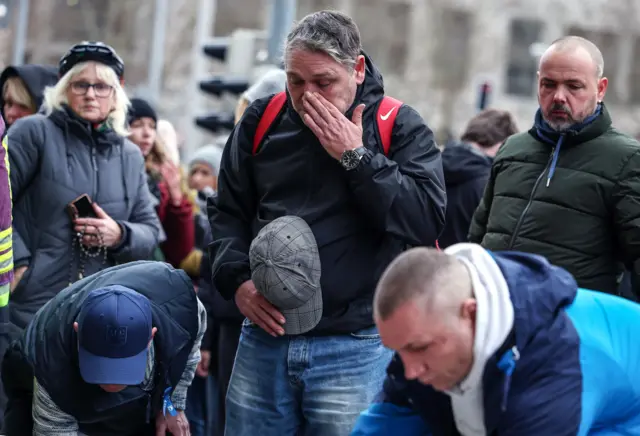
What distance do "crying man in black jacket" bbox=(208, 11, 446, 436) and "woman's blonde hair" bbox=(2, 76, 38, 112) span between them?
2.69 meters

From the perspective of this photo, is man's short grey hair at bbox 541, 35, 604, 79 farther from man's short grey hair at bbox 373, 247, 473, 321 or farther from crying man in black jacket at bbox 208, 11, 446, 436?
man's short grey hair at bbox 373, 247, 473, 321

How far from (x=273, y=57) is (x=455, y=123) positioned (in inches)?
906

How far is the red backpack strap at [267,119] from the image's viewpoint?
427cm

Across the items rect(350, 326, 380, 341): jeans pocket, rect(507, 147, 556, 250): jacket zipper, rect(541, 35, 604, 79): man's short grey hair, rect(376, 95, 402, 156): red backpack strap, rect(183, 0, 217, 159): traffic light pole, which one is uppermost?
rect(541, 35, 604, 79): man's short grey hair

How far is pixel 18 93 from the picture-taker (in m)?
6.58

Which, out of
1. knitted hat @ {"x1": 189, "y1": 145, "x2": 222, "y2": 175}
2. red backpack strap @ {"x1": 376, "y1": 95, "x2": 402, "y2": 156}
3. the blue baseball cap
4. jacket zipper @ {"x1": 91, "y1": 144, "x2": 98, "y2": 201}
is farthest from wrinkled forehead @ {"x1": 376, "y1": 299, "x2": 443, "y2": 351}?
knitted hat @ {"x1": 189, "y1": 145, "x2": 222, "y2": 175}

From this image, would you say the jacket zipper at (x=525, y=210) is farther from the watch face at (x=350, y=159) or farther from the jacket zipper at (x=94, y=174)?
the jacket zipper at (x=94, y=174)

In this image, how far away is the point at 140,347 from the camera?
4.40m

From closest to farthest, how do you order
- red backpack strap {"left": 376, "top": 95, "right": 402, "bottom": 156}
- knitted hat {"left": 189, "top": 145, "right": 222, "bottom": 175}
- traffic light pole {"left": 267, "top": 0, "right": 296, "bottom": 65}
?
red backpack strap {"left": 376, "top": 95, "right": 402, "bottom": 156} < knitted hat {"left": 189, "top": 145, "right": 222, "bottom": 175} < traffic light pole {"left": 267, "top": 0, "right": 296, "bottom": 65}

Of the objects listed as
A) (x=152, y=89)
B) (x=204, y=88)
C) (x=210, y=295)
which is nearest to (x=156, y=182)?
(x=210, y=295)

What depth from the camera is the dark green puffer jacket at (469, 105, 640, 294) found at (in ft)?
15.6

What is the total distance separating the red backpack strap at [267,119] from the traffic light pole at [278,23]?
231 inches

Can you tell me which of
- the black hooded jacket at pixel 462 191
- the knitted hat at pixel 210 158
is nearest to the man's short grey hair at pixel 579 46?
the black hooded jacket at pixel 462 191

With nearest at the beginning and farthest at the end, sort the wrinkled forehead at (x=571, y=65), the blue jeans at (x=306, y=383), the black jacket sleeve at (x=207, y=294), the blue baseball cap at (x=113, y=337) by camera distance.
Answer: the blue jeans at (x=306, y=383)
the blue baseball cap at (x=113, y=337)
the wrinkled forehead at (x=571, y=65)
the black jacket sleeve at (x=207, y=294)
